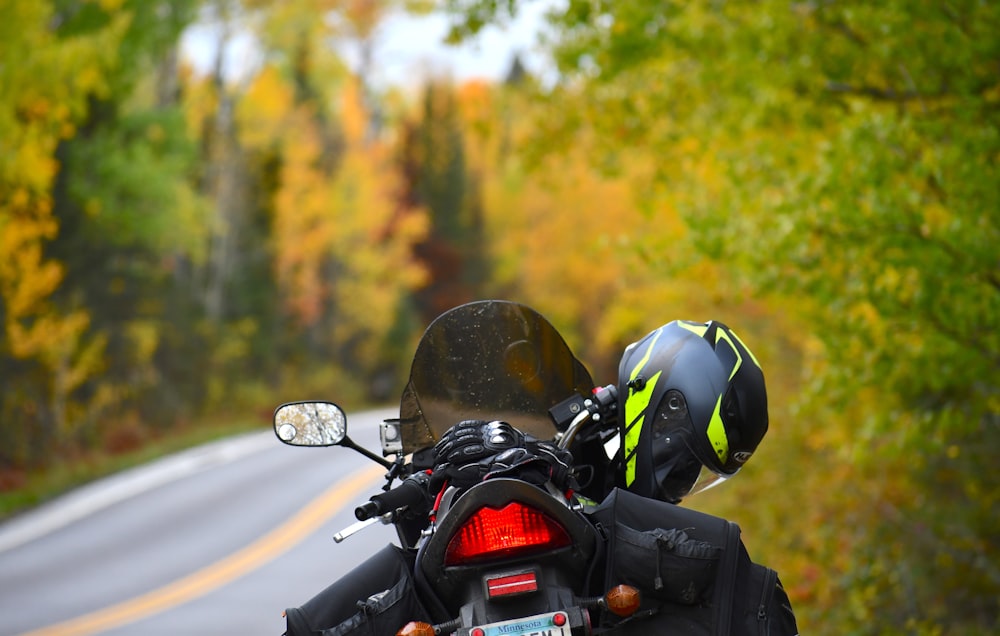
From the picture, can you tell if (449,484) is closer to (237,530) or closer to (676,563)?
(676,563)

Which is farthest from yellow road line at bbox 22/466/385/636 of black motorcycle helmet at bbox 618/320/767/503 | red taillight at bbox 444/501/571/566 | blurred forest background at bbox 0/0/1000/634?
red taillight at bbox 444/501/571/566

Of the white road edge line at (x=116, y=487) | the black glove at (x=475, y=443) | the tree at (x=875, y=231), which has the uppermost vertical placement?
the black glove at (x=475, y=443)

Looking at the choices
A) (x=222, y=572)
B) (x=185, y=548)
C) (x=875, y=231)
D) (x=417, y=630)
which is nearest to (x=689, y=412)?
(x=417, y=630)

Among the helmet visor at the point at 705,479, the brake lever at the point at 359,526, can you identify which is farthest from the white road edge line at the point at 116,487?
the helmet visor at the point at 705,479

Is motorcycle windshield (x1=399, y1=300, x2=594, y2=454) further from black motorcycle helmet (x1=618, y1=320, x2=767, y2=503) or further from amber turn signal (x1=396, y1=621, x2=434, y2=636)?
amber turn signal (x1=396, y1=621, x2=434, y2=636)

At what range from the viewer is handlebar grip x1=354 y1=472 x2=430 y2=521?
2912mm

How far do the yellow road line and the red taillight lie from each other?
9139 millimetres

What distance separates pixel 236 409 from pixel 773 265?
97.6ft

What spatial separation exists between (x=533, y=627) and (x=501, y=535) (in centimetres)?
19

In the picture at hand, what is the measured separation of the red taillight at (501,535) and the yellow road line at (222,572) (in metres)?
9.14

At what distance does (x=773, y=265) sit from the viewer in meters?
7.11

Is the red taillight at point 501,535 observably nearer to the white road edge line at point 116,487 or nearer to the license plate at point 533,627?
the license plate at point 533,627

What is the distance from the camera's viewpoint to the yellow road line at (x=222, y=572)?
1120 centimetres

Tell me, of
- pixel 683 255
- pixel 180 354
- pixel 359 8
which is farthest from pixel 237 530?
pixel 359 8
